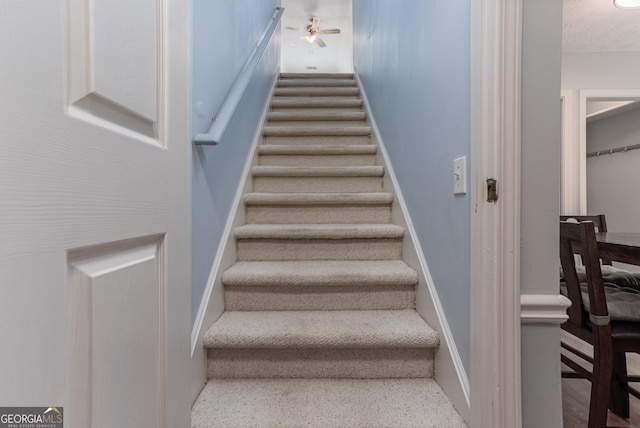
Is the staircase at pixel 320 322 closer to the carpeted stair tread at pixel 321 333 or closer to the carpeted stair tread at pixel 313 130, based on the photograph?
the carpeted stair tread at pixel 321 333

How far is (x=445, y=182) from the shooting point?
1.04m

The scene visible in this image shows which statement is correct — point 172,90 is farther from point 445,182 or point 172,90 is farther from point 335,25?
point 335,25

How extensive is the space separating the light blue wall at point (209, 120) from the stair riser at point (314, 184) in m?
0.23

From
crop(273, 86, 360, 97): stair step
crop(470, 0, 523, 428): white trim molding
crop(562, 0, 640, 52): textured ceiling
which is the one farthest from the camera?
crop(273, 86, 360, 97): stair step

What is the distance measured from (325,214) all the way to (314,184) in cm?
29

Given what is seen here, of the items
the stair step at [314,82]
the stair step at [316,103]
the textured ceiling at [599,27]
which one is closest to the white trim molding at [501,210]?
the stair step at [316,103]

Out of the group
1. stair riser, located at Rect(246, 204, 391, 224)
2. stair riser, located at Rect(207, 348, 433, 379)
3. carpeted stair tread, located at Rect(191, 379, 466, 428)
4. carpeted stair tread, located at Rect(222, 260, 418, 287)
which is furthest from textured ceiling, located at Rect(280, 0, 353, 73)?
carpeted stair tread, located at Rect(191, 379, 466, 428)

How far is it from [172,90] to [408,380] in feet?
3.90

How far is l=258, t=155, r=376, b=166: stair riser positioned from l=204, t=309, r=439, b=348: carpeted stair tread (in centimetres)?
126

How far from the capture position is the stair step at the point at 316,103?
2854mm

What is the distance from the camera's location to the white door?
13.8 inches

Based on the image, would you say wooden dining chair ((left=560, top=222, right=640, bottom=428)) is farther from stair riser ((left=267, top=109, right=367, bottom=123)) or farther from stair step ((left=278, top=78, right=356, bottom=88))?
stair step ((left=278, top=78, right=356, bottom=88))

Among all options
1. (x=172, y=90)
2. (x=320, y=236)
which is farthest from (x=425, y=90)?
(x=172, y=90)

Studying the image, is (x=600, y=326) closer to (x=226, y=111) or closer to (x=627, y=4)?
(x=226, y=111)
